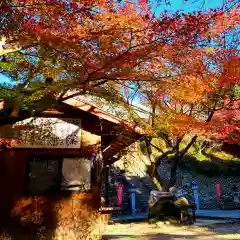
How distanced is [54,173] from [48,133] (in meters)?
1.45

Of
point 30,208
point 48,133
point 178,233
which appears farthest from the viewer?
point 178,233

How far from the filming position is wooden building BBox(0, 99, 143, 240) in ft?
30.8

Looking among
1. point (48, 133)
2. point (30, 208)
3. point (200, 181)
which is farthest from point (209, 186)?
point (30, 208)

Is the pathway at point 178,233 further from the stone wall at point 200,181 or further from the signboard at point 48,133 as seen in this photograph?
→ the stone wall at point 200,181

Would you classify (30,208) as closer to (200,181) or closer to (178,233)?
(178,233)

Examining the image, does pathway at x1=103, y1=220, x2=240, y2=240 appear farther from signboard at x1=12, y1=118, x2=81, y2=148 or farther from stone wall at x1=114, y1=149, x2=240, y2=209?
stone wall at x1=114, y1=149, x2=240, y2=209

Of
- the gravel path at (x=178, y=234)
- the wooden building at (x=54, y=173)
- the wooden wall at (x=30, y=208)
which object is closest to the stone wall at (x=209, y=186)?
the gravel path at (x=178, y=234)

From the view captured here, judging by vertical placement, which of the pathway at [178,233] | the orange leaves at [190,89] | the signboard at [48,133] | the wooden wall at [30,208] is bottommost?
the pathway at [178,233]

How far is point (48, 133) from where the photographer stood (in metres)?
10.1

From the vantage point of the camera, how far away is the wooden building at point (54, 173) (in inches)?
370

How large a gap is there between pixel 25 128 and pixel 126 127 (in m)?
3.64

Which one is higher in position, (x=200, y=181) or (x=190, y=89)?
(x=190, y=89)

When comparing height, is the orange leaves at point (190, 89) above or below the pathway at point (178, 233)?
above

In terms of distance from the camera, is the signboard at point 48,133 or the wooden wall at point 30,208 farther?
Answer: the signboard at point 48,133
